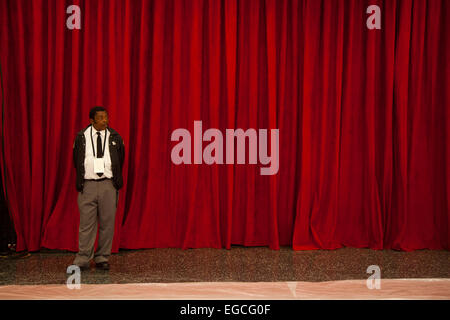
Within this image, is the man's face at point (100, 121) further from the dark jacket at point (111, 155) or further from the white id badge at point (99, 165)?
the white id badge at point (99, 165)

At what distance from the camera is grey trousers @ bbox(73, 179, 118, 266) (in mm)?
3715

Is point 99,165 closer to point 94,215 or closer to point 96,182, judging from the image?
point 96,182

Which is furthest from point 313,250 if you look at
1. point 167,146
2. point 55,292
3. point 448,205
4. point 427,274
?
point 55,292

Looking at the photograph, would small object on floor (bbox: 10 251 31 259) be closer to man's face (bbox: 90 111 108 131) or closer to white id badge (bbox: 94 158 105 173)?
white id badge (bbox: 94 158 105 173)

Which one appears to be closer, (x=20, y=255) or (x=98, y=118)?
(x=98, y=118)

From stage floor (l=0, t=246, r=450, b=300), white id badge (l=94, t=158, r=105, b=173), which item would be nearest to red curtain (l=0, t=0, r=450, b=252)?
stage floor (l=0, t=246, r=450, b=300)

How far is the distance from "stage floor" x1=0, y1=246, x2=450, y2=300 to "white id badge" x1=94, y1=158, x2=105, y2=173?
2.85 ft

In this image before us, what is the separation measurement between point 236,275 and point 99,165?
58.2 inches

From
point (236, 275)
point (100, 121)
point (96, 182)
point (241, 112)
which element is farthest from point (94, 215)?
point (241, 112)

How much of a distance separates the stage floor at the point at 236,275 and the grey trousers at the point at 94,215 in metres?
0.17

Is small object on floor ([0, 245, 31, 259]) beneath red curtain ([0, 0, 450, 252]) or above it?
beneath

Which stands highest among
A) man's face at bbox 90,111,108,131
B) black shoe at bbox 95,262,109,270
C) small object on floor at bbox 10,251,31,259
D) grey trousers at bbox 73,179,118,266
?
man's face at bbox 90,111,108,131

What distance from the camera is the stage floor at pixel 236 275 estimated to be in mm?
2947

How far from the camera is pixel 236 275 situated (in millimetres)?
3744
